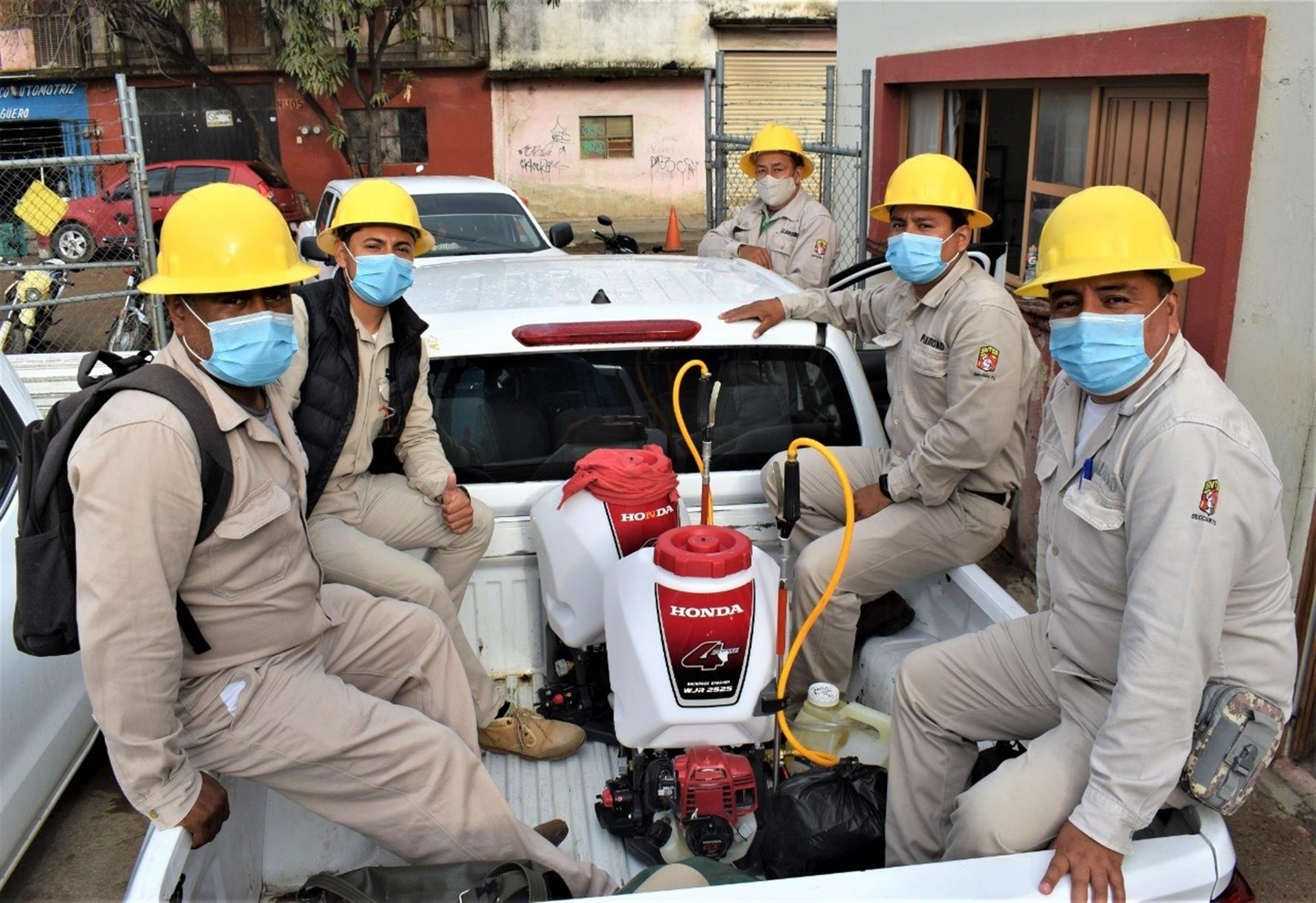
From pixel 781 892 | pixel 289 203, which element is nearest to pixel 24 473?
pixel 781 892

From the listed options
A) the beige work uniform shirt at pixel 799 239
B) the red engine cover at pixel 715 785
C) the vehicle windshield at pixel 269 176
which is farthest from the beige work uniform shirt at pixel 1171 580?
the vehicle windshield at pixel 269 176

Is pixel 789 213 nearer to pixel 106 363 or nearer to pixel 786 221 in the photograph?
pixel 786 221

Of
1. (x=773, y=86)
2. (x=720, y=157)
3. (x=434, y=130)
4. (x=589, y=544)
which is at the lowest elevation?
(x=589, y=544)

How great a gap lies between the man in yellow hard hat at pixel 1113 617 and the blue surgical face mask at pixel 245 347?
168cm

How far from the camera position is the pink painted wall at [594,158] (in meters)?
23.9

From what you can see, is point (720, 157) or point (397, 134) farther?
point (397, 134)

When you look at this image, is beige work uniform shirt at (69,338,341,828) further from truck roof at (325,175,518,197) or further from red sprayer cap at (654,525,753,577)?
truck roof at (325,175,518,197)

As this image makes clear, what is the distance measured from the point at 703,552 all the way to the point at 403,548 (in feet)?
3.78

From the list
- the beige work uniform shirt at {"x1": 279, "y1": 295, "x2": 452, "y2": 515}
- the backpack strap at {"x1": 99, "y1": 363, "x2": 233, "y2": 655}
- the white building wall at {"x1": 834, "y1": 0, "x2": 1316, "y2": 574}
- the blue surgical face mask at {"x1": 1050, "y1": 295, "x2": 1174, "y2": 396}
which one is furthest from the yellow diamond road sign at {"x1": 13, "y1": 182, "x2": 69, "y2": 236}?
the blue surgical face mask at {"x1": 1050, "y1": 295, "x2": 1174, "y2": 396}

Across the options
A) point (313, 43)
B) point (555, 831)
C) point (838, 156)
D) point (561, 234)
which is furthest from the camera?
point (313, 43)

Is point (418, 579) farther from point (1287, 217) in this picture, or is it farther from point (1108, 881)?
point (1287, 217)

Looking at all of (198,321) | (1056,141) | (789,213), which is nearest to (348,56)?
(789,213)

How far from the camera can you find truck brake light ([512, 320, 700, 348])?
330 centimetres

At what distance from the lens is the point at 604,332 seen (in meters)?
3.32
